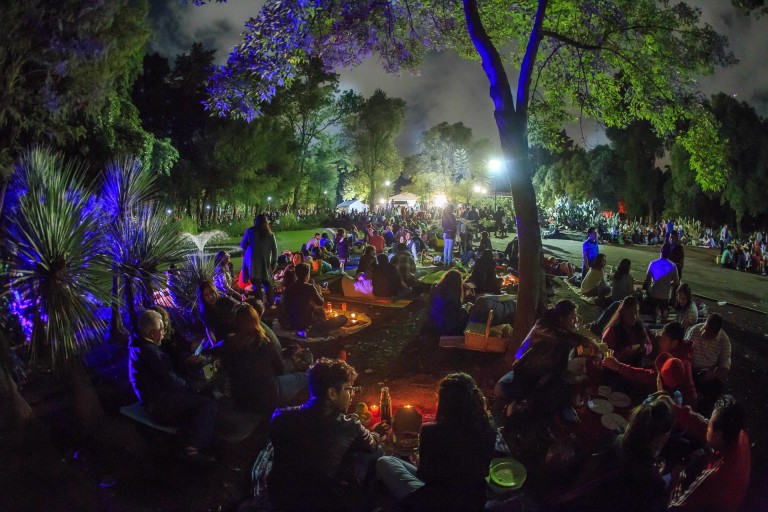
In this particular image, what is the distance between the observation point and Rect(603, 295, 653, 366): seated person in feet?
17.4

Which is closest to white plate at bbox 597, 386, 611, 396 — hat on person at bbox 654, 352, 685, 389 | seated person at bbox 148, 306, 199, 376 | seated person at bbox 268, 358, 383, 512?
hat on person at bbox 654, 352, 685, 389

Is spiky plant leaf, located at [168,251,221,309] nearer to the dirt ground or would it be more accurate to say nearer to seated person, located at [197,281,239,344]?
seated person, located at [197,281,239,344]

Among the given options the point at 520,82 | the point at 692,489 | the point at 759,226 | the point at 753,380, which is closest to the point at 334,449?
the point at 692,489

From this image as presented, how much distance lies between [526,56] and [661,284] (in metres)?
5.32

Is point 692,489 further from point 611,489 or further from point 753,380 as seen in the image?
point 753,380

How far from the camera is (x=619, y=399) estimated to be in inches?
187

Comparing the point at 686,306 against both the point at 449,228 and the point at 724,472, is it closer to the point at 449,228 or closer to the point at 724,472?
the point at 724,472

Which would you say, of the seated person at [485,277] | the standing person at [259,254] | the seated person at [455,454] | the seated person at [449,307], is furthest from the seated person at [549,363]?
the standing person at [259,254]

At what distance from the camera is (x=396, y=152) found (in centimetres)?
5244

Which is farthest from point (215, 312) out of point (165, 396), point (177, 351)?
point (165, 396)

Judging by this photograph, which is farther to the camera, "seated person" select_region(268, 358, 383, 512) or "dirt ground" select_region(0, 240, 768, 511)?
"dirt ground" select_region(0, 240, 768, 511)

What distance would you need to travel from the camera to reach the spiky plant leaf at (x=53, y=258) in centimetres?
388

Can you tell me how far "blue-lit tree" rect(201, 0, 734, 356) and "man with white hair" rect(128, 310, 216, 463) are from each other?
3067 millimetres

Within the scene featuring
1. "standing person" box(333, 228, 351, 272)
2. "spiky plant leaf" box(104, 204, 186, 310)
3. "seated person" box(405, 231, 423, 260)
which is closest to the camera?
"spiky plant leaf" box(104, 204, 186, 310)
